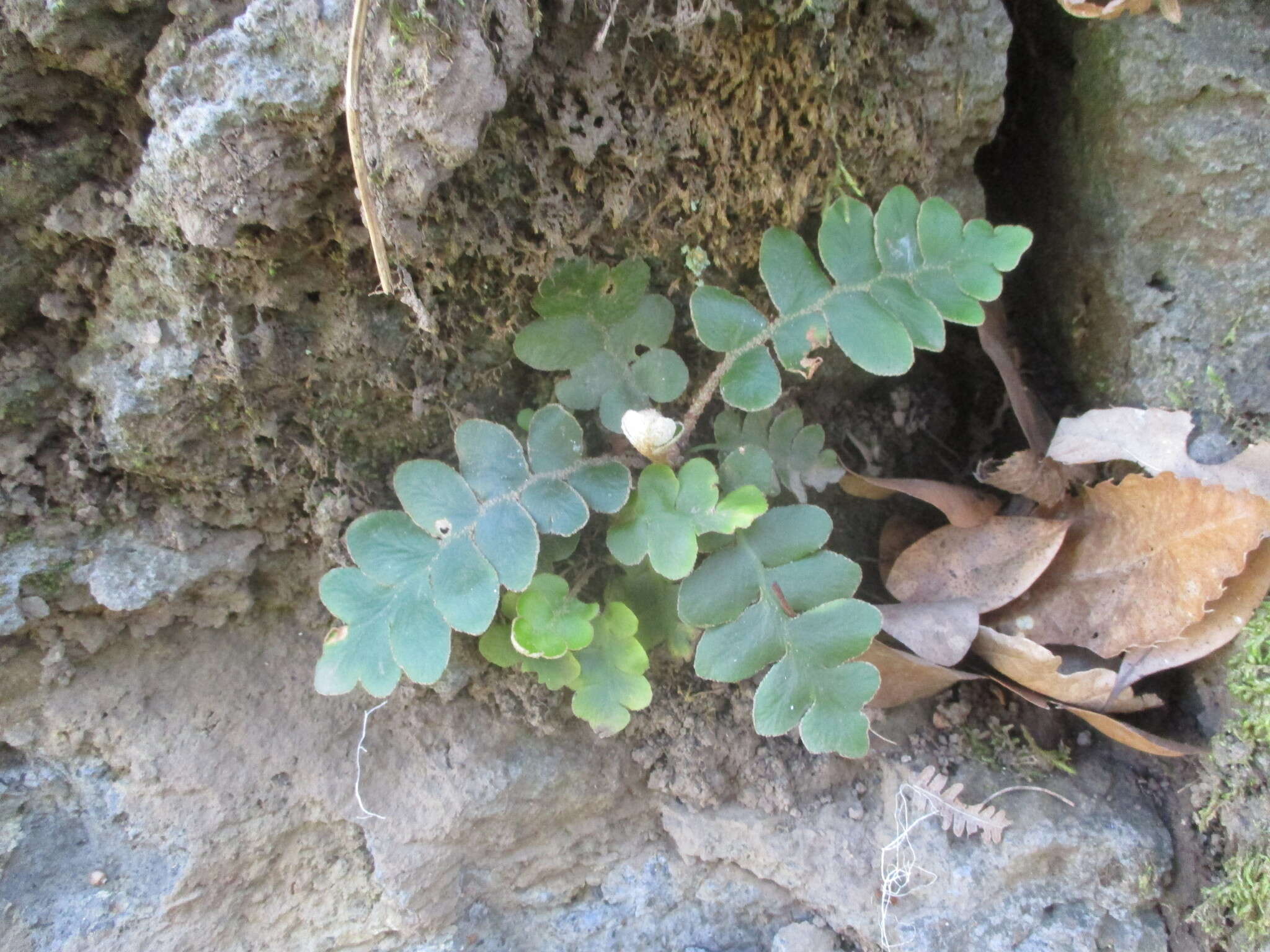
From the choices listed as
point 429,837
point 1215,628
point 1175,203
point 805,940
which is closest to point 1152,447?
point 1215,628

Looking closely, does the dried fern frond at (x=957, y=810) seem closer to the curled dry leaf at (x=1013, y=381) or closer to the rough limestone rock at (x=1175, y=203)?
the curled dry leaf at (x=1013, y=381)

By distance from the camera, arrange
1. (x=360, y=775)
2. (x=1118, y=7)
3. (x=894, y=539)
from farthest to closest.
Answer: (x=894, y=539) → (x=360, y=775) → (x=1118, y=7)

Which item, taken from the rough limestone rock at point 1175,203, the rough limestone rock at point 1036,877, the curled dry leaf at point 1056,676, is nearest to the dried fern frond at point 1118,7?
the rough limestone rock at point 1175,203

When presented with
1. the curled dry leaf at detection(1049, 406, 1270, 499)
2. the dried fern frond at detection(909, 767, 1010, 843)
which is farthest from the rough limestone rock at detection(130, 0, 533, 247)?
the dried fern frond at detection(909, 767, 1010, 843)

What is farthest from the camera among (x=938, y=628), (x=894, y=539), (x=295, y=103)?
(x=894, y=539)

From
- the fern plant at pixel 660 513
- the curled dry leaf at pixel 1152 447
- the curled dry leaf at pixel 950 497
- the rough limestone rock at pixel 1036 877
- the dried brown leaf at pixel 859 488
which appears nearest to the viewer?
the fern plant at pixel 660 513

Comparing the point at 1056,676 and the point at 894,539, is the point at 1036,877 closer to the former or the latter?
the point at 1056,676
